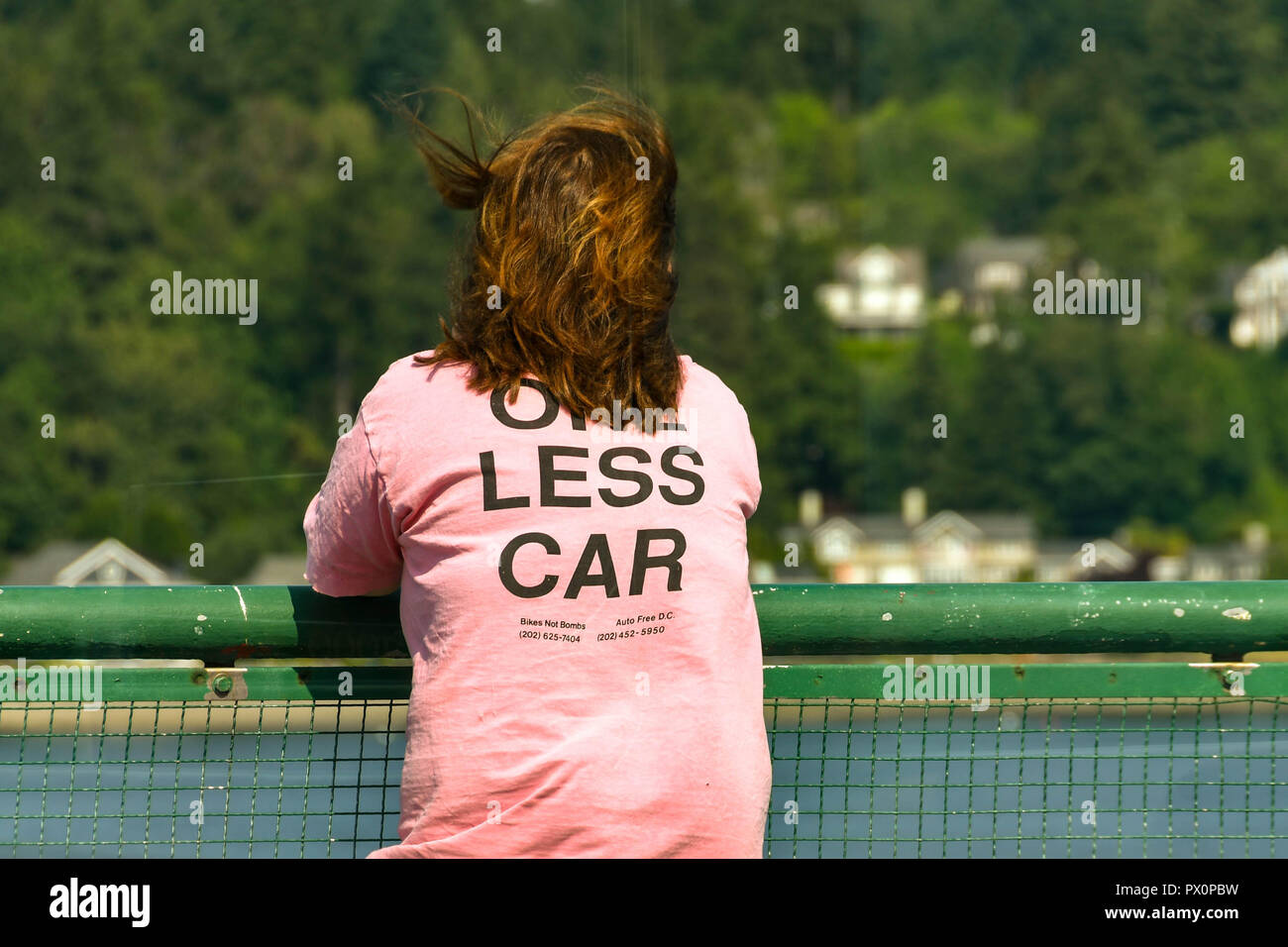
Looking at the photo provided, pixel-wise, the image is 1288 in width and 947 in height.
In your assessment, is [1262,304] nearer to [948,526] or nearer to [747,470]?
[948,526]

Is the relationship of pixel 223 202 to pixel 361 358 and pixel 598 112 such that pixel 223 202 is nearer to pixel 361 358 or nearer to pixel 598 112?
pixel 361 358

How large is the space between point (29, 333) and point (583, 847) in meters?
62.5

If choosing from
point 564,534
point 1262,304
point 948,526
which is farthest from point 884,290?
point 564,534

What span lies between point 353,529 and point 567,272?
0.46m

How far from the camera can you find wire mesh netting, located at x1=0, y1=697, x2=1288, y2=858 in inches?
110

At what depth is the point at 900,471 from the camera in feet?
242

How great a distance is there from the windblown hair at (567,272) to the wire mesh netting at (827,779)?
66 cm

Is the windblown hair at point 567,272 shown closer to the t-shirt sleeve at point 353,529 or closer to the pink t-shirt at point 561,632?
the pink t-shirt at point 561,632

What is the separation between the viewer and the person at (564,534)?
7.68 ft

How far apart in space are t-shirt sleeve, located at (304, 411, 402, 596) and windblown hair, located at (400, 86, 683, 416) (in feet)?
0.55
